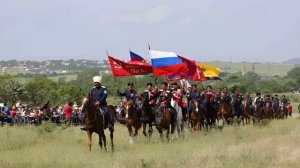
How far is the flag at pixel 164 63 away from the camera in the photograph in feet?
82.1

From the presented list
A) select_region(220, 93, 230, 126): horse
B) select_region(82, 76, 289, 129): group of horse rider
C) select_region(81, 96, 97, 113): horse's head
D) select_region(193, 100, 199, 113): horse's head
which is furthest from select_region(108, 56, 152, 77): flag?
select_region(81, 96, 97, 113): horse's head

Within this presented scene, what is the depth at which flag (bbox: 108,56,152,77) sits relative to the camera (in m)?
23.4

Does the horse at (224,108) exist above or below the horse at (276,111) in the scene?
above

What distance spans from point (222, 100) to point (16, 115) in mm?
12782

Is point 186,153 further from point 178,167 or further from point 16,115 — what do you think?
point 16,115

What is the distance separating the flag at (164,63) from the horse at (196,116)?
1751 millimetres

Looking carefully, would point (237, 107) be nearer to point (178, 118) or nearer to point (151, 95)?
point (178, 118)

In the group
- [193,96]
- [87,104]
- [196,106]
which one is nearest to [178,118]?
[196,106]

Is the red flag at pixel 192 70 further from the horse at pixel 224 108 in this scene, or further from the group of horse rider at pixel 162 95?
the horse at pixel 224 108

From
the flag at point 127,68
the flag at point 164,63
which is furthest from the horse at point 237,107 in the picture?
the flag at point 127,68

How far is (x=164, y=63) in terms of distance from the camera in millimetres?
25188

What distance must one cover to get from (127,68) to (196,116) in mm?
3901

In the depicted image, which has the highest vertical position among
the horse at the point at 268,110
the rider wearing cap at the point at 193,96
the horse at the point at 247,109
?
the rider wearing cap at the point at 193,96

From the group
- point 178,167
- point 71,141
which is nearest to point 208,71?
point 71,141
